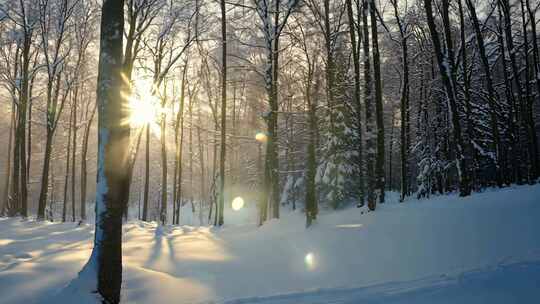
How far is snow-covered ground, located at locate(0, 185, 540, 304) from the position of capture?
491 centimetres

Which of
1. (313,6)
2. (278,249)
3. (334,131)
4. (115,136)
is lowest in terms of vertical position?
(278,249)

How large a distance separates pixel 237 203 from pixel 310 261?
98.9 ft

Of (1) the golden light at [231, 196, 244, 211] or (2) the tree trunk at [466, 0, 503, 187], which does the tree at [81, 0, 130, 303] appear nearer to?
(2) the tree trunk at [466, 0, 503, 187]

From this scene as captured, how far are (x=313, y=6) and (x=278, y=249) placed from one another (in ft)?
31.8

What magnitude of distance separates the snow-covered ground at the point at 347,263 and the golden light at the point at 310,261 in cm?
2

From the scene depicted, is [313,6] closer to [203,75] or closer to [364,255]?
[364,255]

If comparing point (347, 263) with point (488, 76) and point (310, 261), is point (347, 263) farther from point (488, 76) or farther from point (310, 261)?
point (488, 76)

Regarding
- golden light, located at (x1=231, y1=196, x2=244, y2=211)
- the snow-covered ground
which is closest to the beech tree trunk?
the snow-covered ground

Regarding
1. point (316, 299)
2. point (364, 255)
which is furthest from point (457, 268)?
point (316, 299)

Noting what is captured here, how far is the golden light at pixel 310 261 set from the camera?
7.06 meters

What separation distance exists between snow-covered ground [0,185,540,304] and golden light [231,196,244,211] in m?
26.3

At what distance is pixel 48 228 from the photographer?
12836mm

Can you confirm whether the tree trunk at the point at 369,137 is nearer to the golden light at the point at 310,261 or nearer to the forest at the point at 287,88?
the forest at the point at 287,88

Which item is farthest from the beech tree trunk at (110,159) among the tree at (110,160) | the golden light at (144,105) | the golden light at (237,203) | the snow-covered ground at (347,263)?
the golden light at (237,203)
